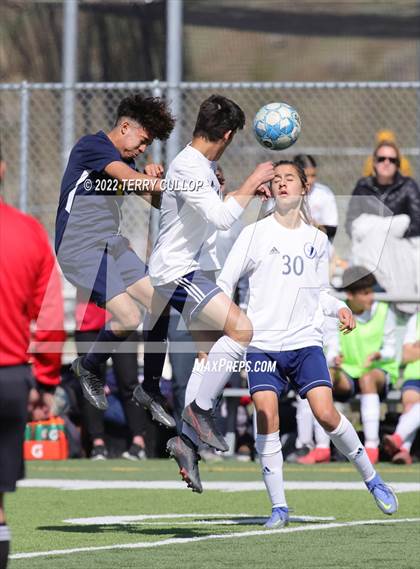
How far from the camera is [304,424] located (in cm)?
1270

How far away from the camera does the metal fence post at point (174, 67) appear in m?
13.2

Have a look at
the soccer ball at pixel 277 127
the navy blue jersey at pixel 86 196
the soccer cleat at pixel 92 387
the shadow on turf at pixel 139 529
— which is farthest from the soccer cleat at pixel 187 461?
the soccer ball at pixel 277 127

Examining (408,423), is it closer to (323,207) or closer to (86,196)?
(323,207)

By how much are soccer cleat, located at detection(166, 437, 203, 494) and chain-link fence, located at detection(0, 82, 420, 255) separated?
17.4 ft

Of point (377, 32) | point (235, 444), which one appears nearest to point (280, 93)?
point (377, 32)

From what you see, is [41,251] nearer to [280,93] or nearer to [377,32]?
[280,93]

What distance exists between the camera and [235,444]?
13352mm

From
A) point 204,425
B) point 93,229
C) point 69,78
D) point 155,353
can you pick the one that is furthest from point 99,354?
point 69,78

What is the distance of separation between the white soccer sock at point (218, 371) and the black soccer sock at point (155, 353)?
1.39ft

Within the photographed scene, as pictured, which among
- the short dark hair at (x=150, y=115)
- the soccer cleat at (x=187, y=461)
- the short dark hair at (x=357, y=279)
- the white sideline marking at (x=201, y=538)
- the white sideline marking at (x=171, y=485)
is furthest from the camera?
the short dark hair at (x=357, y=279)

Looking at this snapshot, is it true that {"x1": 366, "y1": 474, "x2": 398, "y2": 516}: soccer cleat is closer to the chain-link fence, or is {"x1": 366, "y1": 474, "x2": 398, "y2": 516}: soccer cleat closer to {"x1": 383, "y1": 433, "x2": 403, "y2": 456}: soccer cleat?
{"x1": 383, "y1": 433, "x2": 403, "y2": 456}: soccer cleat

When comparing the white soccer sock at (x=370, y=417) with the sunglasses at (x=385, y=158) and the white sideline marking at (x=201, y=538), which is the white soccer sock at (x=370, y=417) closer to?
the sunglasses at (x=385, y=158)

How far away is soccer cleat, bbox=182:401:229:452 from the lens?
8.30 metres

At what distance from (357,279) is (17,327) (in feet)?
25.5
